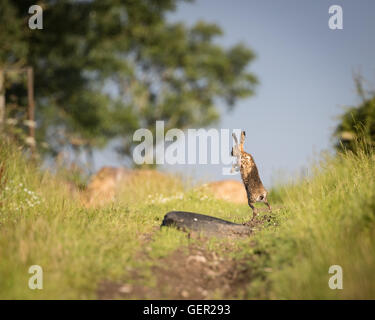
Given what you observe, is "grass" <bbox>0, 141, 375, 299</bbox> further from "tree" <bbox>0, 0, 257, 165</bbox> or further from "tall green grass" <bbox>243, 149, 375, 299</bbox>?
"tree" <bbox>0, 0, 257, 165</bbox>

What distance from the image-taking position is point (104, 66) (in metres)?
19.4

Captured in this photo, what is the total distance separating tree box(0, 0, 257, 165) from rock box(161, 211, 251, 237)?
44.9ft

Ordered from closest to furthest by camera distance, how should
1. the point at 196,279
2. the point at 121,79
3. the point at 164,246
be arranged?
the point at 196,279
the point at 164,246
the point at 121,79

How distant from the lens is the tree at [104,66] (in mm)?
17891

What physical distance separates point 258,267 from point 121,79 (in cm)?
2202

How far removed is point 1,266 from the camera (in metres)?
4.01

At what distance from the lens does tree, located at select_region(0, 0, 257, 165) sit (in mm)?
17891

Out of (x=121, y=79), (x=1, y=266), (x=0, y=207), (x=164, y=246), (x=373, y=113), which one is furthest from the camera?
(x=121, y=79)

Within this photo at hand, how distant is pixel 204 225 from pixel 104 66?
15.6 m

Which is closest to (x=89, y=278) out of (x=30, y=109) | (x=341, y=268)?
(x=341, y=268)

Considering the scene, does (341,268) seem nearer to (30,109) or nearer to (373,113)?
(373,113)

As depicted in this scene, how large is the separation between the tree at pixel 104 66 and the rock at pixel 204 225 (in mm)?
13675

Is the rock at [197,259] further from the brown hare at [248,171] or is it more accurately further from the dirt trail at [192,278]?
the brown hare at [248,171]

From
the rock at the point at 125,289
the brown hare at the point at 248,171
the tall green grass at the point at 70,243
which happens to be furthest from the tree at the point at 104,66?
the rock at the point at 125,289
